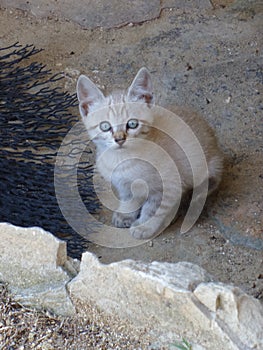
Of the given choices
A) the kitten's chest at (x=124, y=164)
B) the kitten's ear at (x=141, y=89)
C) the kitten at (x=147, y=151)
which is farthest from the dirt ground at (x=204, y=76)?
the kitten's ear at (x=141, y=89)

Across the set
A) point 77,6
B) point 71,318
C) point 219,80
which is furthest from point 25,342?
point 77,6

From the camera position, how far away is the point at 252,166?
3.35 m

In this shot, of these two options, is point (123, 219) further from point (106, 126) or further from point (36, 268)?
point (36, 268)

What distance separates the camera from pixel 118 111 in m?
2.91

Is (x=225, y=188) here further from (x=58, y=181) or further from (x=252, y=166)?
(x=58, y=181)

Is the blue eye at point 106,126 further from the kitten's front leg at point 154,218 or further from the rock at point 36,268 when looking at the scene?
the rock at point 36,268

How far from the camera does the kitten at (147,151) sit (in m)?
2.90

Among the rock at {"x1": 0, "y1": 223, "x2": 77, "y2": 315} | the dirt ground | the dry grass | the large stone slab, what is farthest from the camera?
the large stone slab

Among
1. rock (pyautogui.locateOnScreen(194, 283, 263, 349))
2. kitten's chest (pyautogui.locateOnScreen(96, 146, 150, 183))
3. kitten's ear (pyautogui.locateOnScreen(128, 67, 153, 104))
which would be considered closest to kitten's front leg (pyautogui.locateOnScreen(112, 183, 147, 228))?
kitten's chest (pyautogui.locateOnScreen(96, 146, 150, 183))

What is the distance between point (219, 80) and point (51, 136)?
4.22 ft

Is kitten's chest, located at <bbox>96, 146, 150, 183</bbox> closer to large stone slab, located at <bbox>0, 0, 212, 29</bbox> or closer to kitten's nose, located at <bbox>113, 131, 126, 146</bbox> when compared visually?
kitten's nose, located at <bbox>113, 131, 126, 146</bbox>

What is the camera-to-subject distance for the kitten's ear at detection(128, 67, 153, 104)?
2.90 metres

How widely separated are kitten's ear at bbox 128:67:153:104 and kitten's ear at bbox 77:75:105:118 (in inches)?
5.4

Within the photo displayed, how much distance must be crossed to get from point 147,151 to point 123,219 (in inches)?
16.3
